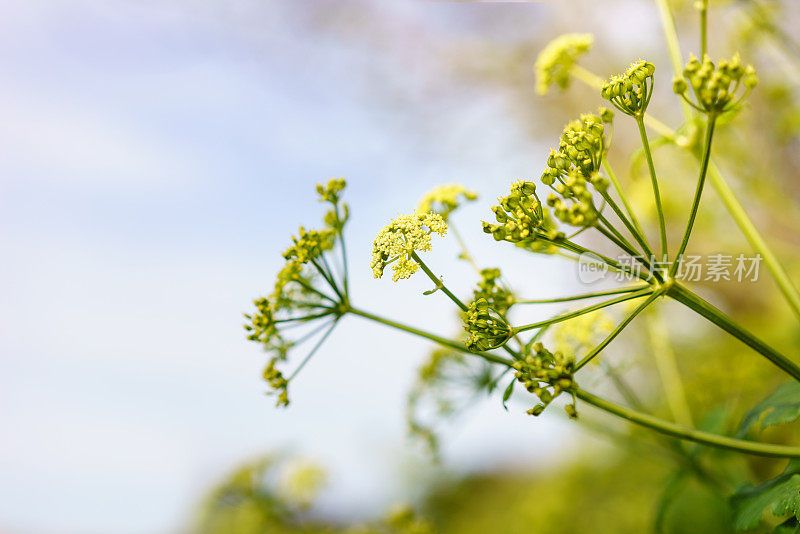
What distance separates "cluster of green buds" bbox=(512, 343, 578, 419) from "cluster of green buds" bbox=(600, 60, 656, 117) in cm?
67

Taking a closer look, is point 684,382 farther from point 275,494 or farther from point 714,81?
point 714,81

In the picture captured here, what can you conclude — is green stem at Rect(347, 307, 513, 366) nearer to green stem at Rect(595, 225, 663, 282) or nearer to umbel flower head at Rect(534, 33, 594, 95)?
green stem at Rect(595, 225, 663, 282)

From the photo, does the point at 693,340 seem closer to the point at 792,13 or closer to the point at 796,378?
the point at 792,13

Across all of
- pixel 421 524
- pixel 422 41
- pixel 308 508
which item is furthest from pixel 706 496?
pixel 422 41

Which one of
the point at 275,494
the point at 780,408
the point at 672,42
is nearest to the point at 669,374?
the point at 780,408

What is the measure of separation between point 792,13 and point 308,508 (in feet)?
17.7

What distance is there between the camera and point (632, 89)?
4.97ft

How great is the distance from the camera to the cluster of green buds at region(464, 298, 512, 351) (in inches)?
54.6

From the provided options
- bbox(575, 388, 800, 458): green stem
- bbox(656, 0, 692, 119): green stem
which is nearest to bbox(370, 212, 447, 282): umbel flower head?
bbox(575, 388, 800, 458): green stem

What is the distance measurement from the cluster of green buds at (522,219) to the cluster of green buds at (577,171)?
55 millimetres

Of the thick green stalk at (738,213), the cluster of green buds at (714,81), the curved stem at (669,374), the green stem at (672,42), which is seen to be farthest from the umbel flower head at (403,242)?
the curved stem at (669,374)

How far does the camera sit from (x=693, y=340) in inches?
271

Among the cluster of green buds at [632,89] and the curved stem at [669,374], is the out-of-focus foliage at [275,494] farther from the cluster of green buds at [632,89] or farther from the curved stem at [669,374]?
the cluster of green buds at [632,89]

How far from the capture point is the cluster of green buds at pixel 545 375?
132cm
